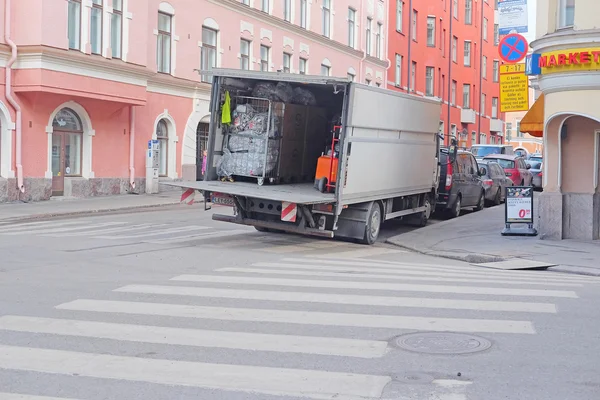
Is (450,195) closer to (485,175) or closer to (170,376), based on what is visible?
(485,175)

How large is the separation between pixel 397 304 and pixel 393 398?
3474 millimetres

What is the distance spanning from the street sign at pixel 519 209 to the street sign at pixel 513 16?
3409mm

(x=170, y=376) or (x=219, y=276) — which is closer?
(x=170, y=376)

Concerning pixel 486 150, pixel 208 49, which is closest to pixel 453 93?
pixel 486 150

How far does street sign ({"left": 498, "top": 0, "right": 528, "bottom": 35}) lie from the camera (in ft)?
56.9

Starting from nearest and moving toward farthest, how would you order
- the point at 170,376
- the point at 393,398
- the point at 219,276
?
the point at 393,398 → the point at 170,376 → the point at 219,276

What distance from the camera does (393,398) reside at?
547 cm

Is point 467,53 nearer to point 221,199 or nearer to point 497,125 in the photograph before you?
point 497,125

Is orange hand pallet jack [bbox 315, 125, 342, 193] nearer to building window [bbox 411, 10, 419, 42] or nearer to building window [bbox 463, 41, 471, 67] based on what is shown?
building window [bbox 411, 10, 419, 42]

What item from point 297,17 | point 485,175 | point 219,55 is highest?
point 297,17

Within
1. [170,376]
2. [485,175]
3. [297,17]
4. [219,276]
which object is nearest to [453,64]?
[297,17]

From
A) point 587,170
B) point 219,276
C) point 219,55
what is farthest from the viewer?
point 219,55

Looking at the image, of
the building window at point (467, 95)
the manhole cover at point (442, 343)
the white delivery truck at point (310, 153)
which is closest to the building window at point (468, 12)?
the building window at point (467, 95)

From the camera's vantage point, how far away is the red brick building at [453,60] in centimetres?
5238
